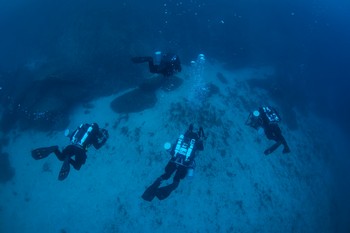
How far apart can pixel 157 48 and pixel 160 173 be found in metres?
9.19

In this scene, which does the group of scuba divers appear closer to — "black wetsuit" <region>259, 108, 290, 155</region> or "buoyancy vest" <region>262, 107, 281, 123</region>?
"black wetsuit" <region>259, 108, 290, 155</region>

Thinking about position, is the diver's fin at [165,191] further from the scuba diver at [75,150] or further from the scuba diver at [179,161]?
the scuba diver at [75,150]

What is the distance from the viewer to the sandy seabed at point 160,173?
1001cm

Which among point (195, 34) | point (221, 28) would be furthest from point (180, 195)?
point (221, 28)

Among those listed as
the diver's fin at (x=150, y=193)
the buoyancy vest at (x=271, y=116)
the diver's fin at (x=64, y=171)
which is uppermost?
the buoyancy vest at (x=271, y=116)

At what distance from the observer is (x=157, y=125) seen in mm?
12102

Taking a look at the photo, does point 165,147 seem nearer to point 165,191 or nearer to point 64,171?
point 165,191

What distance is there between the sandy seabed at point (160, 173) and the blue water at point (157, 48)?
1571mm

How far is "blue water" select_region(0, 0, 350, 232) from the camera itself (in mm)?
14211

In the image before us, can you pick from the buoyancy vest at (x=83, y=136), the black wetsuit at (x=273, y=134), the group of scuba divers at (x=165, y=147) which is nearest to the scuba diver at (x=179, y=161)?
the group of scuba divers at (x=165, y=147)

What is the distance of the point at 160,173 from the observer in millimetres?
10625

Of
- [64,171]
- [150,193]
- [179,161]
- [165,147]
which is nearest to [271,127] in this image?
[179,161]

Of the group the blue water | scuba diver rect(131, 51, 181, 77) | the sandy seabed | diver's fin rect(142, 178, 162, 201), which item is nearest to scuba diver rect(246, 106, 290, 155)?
the sandy seabed

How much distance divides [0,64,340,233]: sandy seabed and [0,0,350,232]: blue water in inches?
61.9
